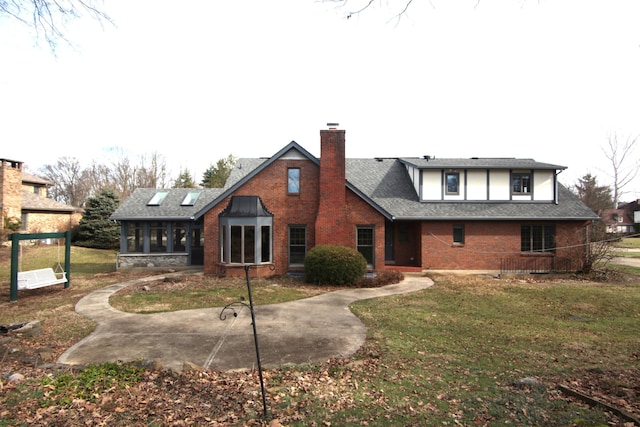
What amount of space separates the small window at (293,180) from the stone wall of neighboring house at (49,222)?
1069 inches

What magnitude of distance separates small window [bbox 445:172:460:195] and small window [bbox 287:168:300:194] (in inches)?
333

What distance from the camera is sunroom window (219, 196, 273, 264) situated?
1642 centimetres

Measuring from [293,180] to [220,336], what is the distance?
1033 cm

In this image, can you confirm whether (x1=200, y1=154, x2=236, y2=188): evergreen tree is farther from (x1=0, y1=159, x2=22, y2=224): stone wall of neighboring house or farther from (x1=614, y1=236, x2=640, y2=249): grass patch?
(x1=614, y1=236, x2=640, y2=249): grass patch

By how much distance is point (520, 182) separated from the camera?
1959 cm

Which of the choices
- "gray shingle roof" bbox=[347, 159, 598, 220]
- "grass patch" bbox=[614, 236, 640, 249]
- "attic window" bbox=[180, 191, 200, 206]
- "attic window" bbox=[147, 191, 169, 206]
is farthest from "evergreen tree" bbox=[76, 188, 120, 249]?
"grass patch" bbox=[614, 236, 640, 249]

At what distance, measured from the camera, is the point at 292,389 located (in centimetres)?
542

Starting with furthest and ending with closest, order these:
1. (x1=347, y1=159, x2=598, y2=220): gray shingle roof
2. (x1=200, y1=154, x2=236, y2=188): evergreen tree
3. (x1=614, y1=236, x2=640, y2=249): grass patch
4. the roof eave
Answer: (x1=200, y1=154, x2=236, y2=188): evergreen tree → (x1=347, y1=159, x2=598, y2=220): gray shingle roof → (x1=614, y1=236, x2=640, y2=249): grass patch → the roof eave

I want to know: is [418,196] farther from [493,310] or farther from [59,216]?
[59,216]

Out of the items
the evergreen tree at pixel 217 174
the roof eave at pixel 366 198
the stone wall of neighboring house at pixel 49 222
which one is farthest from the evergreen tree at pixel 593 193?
the stone wall of neighboring house at pixel 49 222

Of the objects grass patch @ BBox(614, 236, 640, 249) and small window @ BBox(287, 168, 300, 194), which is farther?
grass patch @ BBox(614, 236, 640, 249)

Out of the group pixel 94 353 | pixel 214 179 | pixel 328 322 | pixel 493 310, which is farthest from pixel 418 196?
pixel 214 179

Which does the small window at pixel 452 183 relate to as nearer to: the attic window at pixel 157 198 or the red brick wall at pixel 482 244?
the red brick wall at pixel 482 244

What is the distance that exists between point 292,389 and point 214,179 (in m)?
41.5
